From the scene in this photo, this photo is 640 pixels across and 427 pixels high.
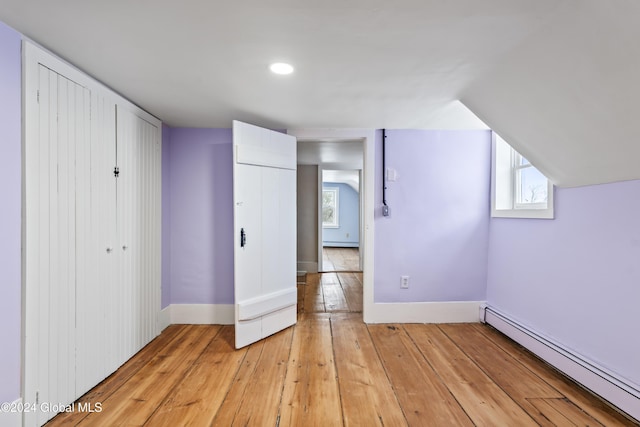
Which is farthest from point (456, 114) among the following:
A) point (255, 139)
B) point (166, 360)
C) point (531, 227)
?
point (166, 360)

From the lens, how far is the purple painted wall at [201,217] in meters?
2.95

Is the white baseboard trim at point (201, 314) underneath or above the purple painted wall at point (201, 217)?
underneath

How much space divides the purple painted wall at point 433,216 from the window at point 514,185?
0.09m

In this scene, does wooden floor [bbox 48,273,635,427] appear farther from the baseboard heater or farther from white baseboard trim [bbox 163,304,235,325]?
white baseboard trim [bbox 163,304,235,325]

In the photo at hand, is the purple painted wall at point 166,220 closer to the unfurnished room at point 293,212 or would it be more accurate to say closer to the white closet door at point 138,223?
the unfurnished room at point 293,212

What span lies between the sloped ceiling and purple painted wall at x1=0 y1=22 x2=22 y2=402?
2434 mm

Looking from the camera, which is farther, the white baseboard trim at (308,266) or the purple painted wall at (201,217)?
the white baseboard trim at (308,266)

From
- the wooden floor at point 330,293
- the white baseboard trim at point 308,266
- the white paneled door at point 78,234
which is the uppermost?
the white paneled door at point 78,234

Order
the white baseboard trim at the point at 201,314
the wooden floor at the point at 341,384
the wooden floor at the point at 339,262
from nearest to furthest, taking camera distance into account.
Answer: the wooden floor at the point at 341,384, the white baseboard trim at the point at 201,314, the wooden floor at the point at 339,262

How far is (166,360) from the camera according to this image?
2.23 m

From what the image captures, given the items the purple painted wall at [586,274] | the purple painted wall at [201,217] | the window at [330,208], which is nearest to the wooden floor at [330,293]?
the purple painted wall at [201,217]

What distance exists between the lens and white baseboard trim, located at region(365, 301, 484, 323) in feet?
9.87

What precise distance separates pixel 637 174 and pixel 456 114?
125cm

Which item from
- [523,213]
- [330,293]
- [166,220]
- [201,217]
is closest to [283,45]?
[201,217]
